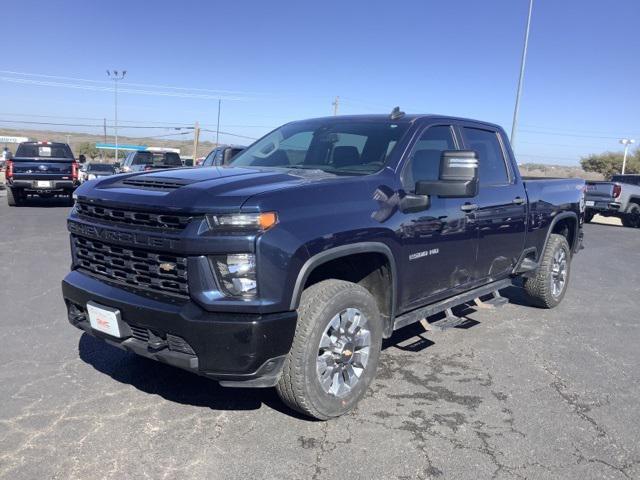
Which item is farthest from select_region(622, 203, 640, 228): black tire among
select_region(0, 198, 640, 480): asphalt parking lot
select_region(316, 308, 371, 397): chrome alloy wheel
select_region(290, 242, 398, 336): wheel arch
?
select_region(316, 308, 371, 397): chrome alloy wheel

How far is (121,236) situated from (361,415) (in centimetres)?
189

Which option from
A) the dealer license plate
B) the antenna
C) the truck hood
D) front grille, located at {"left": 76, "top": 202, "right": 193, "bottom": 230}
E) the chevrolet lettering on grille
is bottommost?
the dealer license plate

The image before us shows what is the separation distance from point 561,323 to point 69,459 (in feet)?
16.2

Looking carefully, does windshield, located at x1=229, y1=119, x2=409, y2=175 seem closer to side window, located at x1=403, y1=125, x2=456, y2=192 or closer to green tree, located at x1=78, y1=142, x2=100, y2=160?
side window, located at x1=403, y1=125, x2=456, y2=192

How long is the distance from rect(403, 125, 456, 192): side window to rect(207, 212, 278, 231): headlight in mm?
1372

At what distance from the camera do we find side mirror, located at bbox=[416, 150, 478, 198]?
371 centimetres

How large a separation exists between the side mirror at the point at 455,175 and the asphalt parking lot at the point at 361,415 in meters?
1.46

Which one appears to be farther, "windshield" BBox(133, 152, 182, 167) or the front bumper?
"windshield" BBox(133, 152, 182, 167)

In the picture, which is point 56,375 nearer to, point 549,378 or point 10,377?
point 10,377

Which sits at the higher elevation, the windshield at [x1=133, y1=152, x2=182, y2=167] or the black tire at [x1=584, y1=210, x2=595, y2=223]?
the windshield at [x1=133, y1=152, x2=182, y2=167]

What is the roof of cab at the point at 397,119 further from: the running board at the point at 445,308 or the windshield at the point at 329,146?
the running board at the point at 445,308

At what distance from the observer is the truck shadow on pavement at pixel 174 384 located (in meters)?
3.62

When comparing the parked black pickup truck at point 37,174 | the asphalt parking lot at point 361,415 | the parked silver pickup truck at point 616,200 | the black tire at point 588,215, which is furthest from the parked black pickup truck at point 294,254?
the black tire at point 588,215

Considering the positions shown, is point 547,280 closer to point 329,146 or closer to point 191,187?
point 329,146
